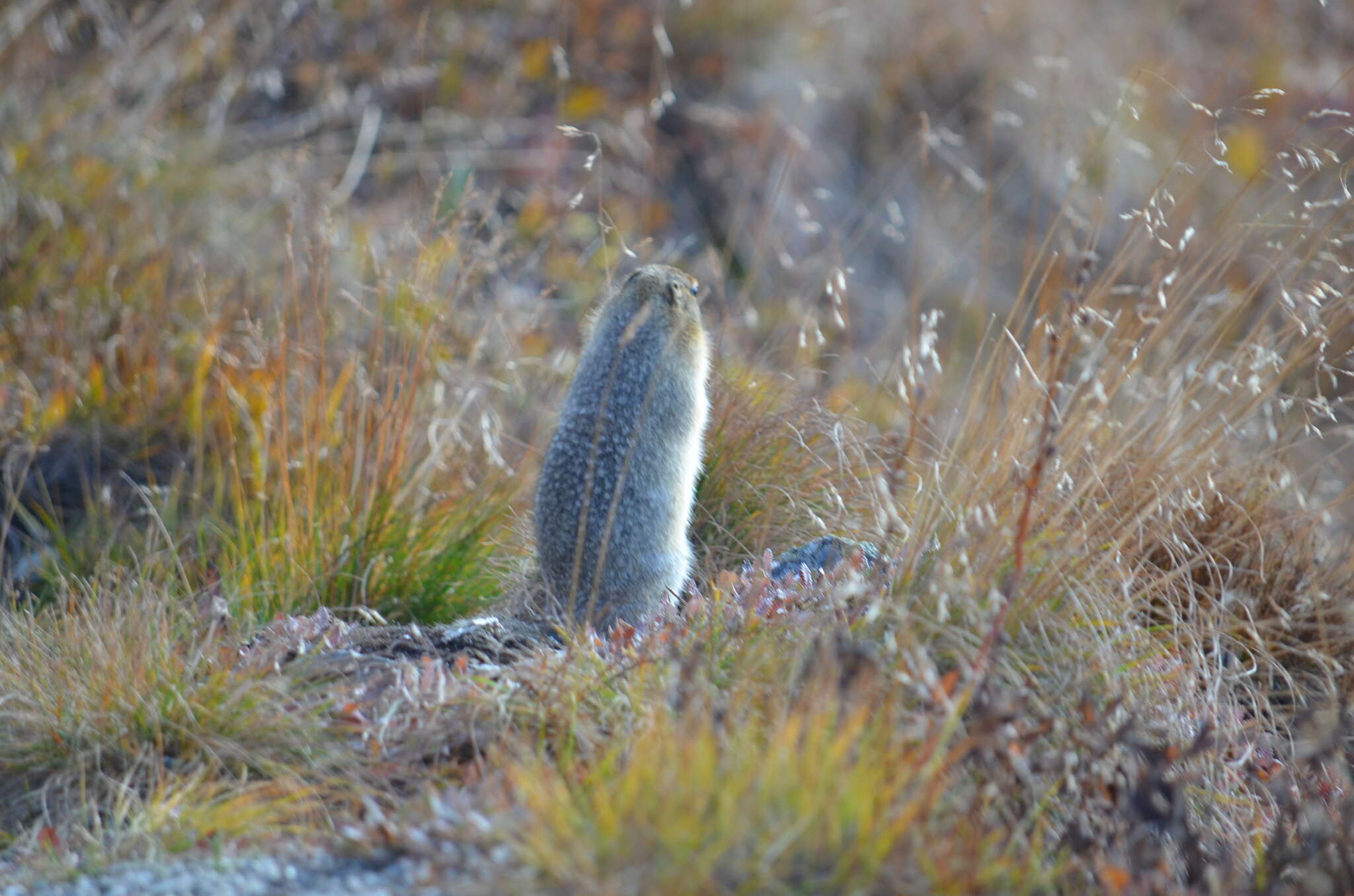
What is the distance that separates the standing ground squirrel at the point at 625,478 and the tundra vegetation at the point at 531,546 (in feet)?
0.84

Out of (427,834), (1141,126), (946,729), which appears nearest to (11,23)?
(427,834)

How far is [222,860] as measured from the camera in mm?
2473

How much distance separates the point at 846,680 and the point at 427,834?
37.3 inches

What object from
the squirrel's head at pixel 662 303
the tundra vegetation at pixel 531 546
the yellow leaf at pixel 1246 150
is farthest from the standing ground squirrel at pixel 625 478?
the yellow leaf at pixel 1246 150

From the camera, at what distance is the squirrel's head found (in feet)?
13.2

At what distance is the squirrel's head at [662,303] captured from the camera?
4020 millimetres

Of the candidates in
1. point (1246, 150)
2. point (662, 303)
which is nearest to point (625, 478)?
point (662, 303)

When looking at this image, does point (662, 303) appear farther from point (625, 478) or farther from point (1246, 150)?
point (1246, 150)

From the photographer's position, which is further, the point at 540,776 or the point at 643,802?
the point at 540,776

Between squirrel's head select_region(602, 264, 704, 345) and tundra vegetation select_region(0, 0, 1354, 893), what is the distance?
0.12m

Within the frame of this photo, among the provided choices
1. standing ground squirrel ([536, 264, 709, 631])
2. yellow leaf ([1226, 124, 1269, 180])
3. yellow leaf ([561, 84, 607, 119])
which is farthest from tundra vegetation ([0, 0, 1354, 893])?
yellow leaf ([1226, 124, 1269, 180])

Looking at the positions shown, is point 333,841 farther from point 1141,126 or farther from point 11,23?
point 1141,126

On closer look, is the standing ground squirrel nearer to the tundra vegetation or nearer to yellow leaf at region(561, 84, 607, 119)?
the tundra vegetation

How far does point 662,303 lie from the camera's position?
4.06 metres
